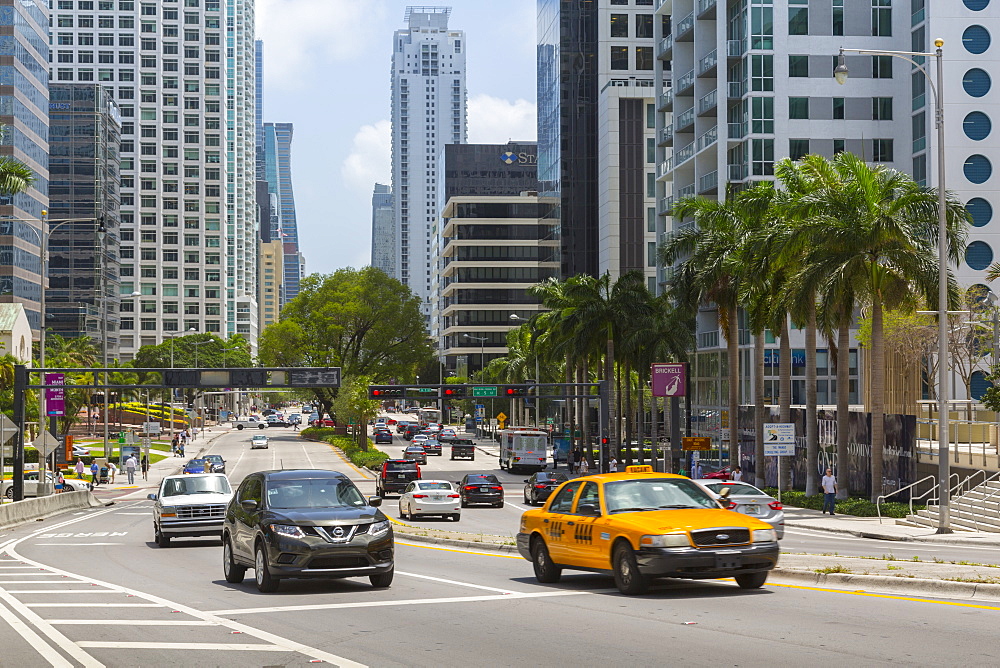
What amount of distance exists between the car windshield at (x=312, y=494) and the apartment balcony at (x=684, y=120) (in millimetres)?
68784

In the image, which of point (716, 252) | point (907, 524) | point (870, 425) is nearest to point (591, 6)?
point (716, 252)

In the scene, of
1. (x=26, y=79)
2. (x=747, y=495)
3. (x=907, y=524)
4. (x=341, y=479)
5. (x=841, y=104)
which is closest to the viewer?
(x=341, y=479)

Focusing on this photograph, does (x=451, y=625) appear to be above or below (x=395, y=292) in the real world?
below

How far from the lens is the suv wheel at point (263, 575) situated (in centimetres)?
1548

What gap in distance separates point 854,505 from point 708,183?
41071mm

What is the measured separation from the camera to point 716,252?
54.0 m

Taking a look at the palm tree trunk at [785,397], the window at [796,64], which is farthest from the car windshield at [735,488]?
the window at [796,64]

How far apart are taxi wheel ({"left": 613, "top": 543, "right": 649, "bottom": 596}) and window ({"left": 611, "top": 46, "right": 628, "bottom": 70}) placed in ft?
352

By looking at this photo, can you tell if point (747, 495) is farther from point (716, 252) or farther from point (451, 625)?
point (716, 252)

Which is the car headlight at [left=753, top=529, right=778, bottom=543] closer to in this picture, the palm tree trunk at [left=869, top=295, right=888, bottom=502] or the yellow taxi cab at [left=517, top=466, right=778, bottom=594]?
the yellow taxi cab at [left=517, top=466, right=778, bottom=594]

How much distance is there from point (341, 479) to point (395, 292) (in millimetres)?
101853

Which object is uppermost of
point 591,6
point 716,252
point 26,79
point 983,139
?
point 591,6

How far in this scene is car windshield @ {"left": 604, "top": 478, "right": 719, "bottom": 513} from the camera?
15.2 m

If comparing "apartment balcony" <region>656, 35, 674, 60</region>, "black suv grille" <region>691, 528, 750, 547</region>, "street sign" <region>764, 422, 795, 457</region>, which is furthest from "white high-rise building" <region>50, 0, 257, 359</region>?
"black suv grille" <region>691, 528, 750, 547</region>
